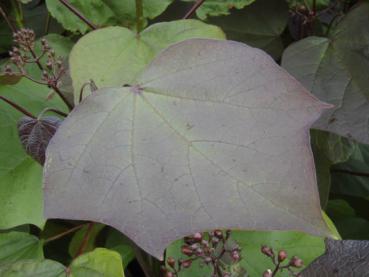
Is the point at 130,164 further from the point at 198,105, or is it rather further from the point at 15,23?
the point at 15,23

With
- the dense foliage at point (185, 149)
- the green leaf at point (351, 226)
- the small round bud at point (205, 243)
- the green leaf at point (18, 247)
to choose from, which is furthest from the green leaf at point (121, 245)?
the green leaf at point (351, 226)

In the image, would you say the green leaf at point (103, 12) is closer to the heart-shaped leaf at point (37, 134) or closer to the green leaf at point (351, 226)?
the heart-shaped leaf at point (37, 134)

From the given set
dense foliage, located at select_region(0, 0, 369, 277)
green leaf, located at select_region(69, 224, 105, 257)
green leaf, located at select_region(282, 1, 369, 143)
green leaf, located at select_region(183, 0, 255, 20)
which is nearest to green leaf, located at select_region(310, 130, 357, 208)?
dense foliage, located at select_region(0, 0, 369, 277)

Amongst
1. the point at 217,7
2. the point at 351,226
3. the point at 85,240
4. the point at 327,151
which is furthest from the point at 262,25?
the point at 85,240

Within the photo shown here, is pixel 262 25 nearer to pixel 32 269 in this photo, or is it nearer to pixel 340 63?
pixel 340 63

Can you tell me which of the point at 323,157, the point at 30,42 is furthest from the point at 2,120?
the point at 323,157
